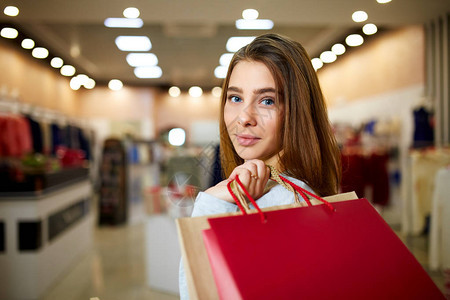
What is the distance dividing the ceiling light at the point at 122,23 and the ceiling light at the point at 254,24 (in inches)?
11.4

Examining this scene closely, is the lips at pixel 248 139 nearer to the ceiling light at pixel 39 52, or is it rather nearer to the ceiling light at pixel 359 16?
the ceiling light at pixel 359 16

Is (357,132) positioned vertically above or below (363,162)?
above

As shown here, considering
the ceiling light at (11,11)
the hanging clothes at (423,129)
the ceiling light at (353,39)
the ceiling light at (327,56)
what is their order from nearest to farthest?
the ceiling light at (11,11), the ceiling light at (327,56), the ceiling light at (353,39), the hanging clothes at (423,129)

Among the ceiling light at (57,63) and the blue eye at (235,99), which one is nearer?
the blue eye at (235,99)

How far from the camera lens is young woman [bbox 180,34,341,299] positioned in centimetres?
80

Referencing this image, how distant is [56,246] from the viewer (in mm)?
3080

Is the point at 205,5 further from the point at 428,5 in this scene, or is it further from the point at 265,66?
the point at 428,5

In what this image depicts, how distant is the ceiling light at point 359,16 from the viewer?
1047 millimetres

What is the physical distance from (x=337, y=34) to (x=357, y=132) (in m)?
5.17

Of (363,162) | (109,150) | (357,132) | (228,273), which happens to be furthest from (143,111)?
(228,273)

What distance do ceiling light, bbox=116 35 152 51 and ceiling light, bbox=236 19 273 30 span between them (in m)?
0.34

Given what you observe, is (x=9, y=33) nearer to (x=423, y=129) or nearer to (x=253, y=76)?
(x=253, y=76)

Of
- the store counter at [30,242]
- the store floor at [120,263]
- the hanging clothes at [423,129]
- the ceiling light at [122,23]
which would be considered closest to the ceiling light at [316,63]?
the ceiling light at [122,23]

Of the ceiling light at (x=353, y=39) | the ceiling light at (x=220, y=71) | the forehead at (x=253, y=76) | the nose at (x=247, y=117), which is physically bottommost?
the nose at (x=247, y=117)
